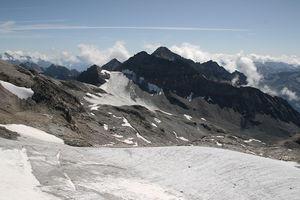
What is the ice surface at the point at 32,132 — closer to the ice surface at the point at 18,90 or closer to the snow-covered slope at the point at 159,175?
the snow-covered slope at the point at 159,175

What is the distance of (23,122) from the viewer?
50.7m

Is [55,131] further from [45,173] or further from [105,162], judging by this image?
[45,173]

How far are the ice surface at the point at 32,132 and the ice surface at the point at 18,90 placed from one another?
30.6 m

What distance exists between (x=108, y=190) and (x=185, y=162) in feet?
40.3

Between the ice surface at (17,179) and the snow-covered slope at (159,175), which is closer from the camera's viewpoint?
the ice surface at (17,179)

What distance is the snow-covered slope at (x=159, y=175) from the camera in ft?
71.2

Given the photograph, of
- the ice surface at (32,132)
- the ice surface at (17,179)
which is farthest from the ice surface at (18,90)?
the ice surface at (17,179)

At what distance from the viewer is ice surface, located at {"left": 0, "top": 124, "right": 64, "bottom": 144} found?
43.6 metres

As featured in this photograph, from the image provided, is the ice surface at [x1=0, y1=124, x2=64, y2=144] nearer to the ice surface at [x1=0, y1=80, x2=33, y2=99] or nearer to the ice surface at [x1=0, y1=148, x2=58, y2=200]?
the ice surface at [x1=0, y1=148, x2=58, y2=200]

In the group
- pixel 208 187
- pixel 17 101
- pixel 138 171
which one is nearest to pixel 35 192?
pixel 138 171

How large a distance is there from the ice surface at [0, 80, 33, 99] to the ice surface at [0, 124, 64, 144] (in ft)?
101

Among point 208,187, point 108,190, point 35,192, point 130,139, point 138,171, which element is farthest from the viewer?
point 130,139

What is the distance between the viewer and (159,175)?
92.6 feet

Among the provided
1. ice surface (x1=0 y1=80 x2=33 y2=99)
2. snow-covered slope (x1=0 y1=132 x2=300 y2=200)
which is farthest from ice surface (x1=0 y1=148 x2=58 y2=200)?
ice surface (x1=0 y1=80 x2=33 y2=99)
